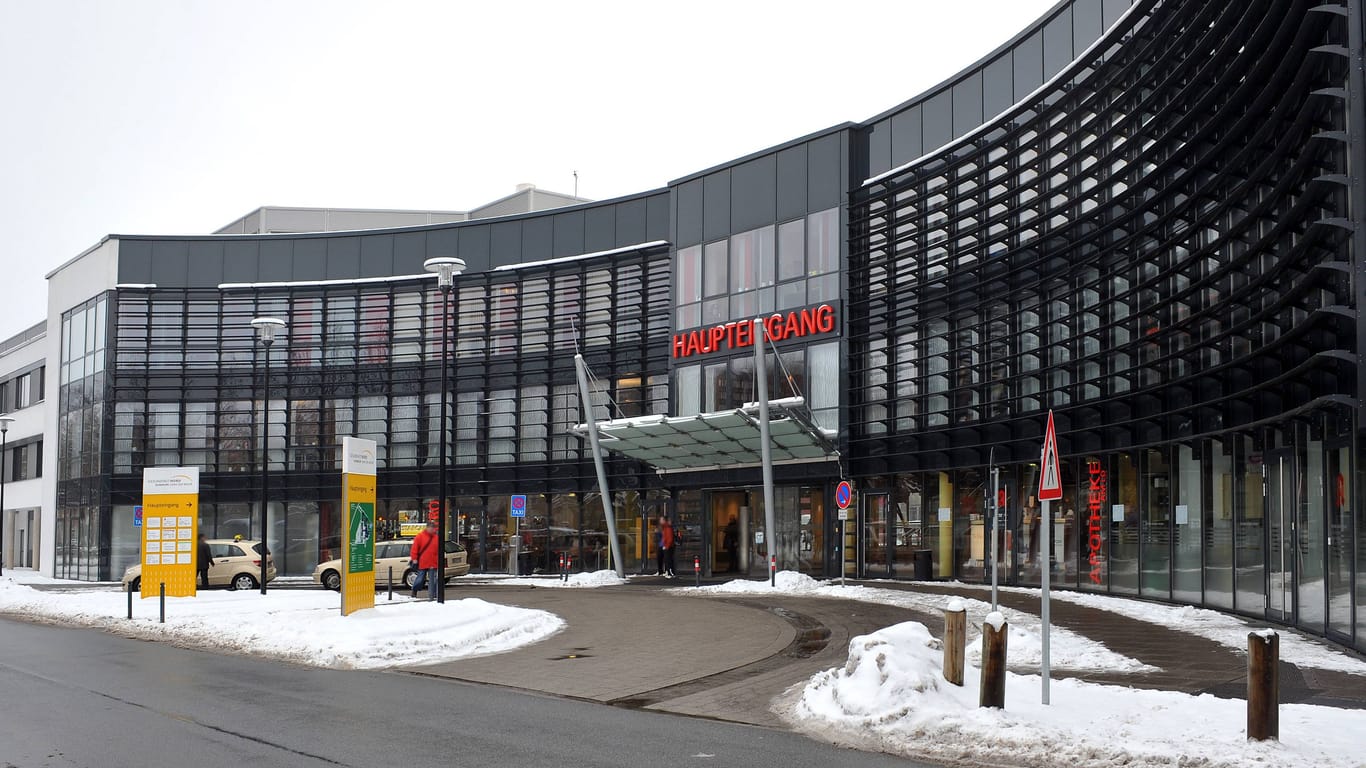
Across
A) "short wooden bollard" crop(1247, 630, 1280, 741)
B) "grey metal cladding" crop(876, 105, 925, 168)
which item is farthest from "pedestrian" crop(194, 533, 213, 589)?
"short wooden bollard" crop(1247, 630, 1280, 741)

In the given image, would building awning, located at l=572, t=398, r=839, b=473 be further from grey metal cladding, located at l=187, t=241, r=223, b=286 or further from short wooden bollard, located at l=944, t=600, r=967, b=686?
short wooden bollard, located at l=944, t=600, r=967, b=686

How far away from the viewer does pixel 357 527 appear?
2142 centimetres

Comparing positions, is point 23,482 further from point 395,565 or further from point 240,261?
point 395,565

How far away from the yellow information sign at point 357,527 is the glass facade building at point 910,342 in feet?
18.5

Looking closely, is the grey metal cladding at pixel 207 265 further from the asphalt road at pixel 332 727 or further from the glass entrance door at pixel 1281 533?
the glass entrance door at pixel 1281 533

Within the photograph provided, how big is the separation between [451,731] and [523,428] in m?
33.3

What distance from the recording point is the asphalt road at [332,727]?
9906 millimetres

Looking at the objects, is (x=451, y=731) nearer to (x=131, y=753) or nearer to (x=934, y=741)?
(x=131, y=753)

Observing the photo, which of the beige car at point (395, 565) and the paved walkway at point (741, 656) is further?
the beige car at point (395, 565)

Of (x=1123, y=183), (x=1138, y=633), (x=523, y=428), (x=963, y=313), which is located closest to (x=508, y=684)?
(x=1138, y=633)

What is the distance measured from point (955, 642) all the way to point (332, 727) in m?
5.71

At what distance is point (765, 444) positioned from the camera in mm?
31938

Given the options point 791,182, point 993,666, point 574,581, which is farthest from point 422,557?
point 993,666

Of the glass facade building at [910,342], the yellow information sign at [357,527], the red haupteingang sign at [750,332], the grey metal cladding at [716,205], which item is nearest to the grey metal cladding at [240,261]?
the glass facade building at [910,342]
